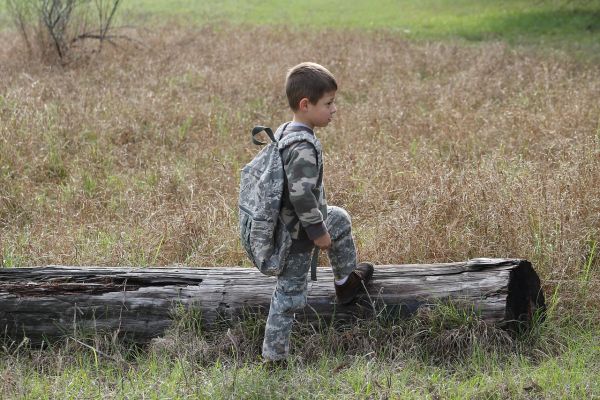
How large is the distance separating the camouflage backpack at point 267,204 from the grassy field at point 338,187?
51 cm

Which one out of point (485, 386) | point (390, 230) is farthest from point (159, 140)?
point (485, 386)

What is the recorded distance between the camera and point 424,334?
4.54 meters

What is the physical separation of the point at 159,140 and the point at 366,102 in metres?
2.71

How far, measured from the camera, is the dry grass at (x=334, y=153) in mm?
5570

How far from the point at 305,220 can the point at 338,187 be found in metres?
2.79

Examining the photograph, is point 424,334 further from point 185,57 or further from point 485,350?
point 185,57

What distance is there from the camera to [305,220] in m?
4.13

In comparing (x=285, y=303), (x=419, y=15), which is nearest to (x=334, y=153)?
(x=285, y=303)

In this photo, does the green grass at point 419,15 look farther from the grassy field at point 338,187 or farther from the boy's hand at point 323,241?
the boy's hand at point 323,241

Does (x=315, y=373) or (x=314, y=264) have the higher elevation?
(x=314, y=264)

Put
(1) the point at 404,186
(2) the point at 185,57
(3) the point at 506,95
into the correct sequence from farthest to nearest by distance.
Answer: (2) the point at 185,57
(3) the point at 506,95
(1) the point at 404,186

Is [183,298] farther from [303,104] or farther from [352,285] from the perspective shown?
[303,104]

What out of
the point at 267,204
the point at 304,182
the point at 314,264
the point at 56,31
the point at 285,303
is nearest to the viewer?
the point at 304,182

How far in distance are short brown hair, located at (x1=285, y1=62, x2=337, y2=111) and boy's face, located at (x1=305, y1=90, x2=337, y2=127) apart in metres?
0.02
